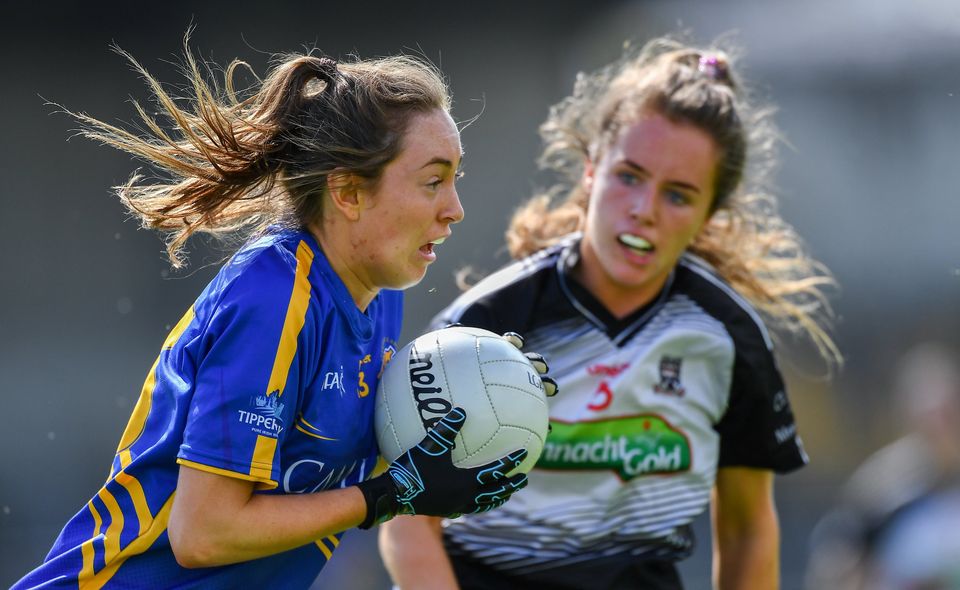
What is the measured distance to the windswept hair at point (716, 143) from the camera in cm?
391

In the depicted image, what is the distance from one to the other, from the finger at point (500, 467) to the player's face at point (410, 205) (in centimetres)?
49

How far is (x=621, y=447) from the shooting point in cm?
371

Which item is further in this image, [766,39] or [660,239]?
[766,39]

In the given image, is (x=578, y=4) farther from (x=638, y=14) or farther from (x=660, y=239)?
(x=660, y=239)

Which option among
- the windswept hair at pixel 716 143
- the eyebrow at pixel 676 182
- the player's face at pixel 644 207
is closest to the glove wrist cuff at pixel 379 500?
the player's face at pixel 644 207

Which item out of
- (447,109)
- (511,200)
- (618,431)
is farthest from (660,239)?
(511,200)

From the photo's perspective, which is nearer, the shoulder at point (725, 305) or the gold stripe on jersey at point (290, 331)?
the gold stripe on jersey at point (290, 331)

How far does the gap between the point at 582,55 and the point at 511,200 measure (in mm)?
1474

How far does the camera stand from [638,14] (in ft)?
32.7

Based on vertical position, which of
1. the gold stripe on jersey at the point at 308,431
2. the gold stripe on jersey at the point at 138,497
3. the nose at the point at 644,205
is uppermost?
the nose at the point at 644,205

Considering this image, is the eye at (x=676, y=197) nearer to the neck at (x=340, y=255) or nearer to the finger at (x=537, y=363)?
the finger at (x=537, y=363)

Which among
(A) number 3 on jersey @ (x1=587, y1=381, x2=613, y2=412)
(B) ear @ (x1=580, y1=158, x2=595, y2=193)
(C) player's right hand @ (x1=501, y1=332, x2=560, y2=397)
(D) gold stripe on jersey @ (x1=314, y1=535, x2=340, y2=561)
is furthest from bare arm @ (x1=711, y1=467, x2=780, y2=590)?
(D) gold stripe on jersey @ (x1=314, y1=535, x2=340, y2=561)

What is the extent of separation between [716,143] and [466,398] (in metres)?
1.58

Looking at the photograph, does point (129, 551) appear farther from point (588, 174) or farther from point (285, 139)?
point (588, 174)
